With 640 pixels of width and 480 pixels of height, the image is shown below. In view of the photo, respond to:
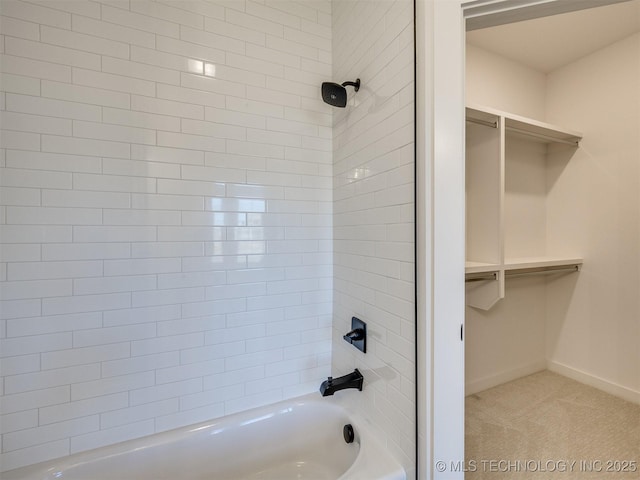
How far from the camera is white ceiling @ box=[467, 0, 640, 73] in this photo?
5.64ft

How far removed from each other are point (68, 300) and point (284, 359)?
1011mm

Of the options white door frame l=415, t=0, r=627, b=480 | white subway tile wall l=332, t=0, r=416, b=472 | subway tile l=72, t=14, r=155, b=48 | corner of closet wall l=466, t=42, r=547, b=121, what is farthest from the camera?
corner of closet wall l=466, t=42, r=547, b=121

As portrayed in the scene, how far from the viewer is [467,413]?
6.00ft

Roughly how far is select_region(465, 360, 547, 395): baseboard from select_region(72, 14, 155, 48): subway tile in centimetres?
285

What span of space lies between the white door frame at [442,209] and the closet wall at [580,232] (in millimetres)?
1258

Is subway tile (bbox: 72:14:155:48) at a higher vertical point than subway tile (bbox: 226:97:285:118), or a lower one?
higher

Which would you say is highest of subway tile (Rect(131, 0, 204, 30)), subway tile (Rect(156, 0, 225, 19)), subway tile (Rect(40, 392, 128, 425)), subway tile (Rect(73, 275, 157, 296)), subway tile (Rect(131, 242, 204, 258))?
subway tile (Rect(156, 0, 225, 19))

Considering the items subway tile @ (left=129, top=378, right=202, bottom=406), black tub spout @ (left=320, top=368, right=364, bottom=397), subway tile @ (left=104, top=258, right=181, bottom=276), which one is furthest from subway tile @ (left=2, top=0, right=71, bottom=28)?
black tub spout @ (left=320, top=368, right=364, bottom=397)

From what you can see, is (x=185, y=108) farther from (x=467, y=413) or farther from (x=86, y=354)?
(x=467, y=413)

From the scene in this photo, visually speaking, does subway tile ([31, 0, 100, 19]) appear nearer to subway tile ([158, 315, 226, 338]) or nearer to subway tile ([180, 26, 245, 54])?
subway tile ([180, 26, 245, 54])

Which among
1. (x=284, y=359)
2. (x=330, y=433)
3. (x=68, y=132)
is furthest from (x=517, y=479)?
(x=68, y=132)

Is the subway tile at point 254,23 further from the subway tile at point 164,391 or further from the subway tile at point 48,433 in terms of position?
the subway tile at point 48,433

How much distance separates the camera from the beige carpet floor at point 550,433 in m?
1.41

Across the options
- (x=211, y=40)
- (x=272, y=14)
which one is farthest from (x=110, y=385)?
(x=272, y=14)
